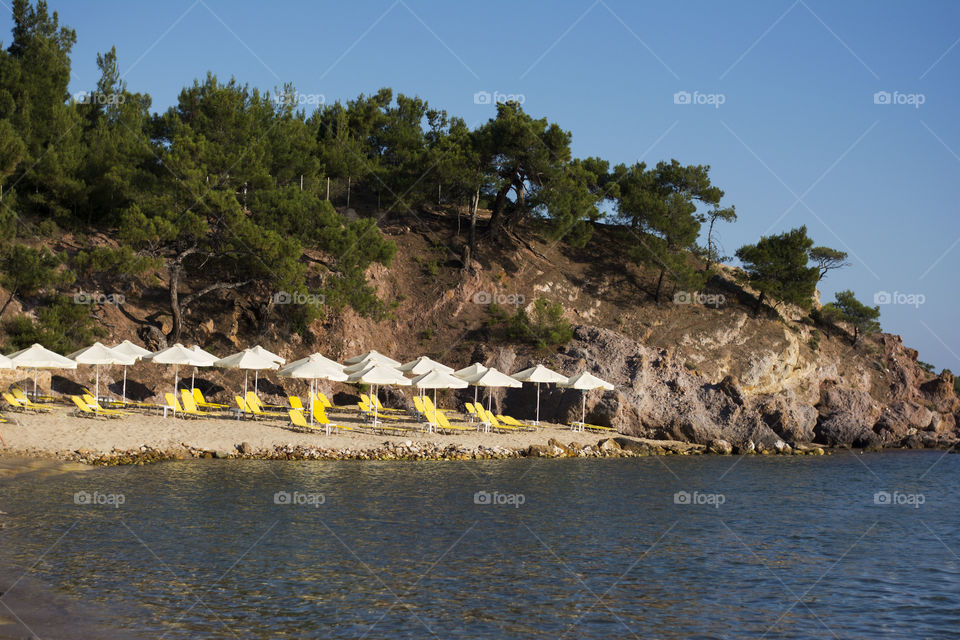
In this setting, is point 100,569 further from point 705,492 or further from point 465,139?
point 465,139

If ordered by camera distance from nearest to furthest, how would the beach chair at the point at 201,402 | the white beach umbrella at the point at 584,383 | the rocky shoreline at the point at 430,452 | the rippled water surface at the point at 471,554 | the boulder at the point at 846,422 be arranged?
the rippled water surface at the point at 471,554 → the rocky shoreline at the point at 430,452 → the beach chair at the point at 201,402 → the white beach umbrella at the point at 584,383 → the boulder at the point at 846,422

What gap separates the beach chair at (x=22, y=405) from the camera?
26.2 meters

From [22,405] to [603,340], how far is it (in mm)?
25114

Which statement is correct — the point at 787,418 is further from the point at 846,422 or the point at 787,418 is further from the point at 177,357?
the point at 177,357

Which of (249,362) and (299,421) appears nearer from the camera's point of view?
(299,421)

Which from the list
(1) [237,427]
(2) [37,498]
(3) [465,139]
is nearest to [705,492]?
(1) [237,427]

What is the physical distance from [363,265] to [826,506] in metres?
24.1

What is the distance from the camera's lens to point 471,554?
14.9 m

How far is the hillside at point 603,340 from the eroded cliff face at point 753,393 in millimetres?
83

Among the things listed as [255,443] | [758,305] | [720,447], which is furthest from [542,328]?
[255,443]

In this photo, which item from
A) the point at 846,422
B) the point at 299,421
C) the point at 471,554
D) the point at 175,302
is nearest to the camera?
the point at 471,554

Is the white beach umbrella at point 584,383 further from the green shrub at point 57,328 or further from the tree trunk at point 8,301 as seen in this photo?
the tree trunk at point 8,301

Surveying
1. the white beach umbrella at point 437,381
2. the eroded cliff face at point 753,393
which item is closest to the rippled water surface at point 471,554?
the white beach umbrella at point 437,381

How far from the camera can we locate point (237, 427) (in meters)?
27.6
